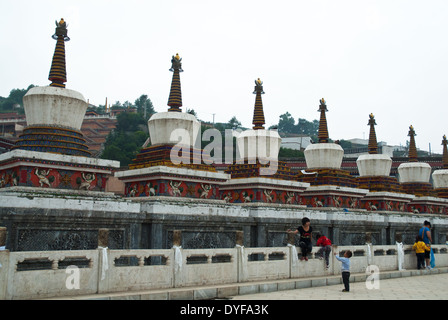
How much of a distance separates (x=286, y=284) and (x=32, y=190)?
28.1ft

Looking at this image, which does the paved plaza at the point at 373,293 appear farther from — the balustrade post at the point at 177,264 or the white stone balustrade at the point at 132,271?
the balustrade post at the point at 177,264

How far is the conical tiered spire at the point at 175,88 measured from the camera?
2173cm

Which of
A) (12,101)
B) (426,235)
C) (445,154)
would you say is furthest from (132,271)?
(12,101)

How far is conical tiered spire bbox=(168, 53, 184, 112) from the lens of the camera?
71.3 feet

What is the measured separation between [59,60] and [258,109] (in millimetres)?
10305

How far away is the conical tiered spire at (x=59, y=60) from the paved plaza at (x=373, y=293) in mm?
11306

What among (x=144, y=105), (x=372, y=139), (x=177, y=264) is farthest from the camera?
(x=144, y=105)

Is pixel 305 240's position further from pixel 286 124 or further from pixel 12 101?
pixel 286 124

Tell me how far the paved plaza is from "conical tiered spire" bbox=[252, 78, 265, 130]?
1094 cm

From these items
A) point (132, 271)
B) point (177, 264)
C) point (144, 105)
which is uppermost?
point (144, 105)

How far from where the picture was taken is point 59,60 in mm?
19203

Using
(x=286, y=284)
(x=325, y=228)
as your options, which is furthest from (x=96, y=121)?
(x=286, y=284)
